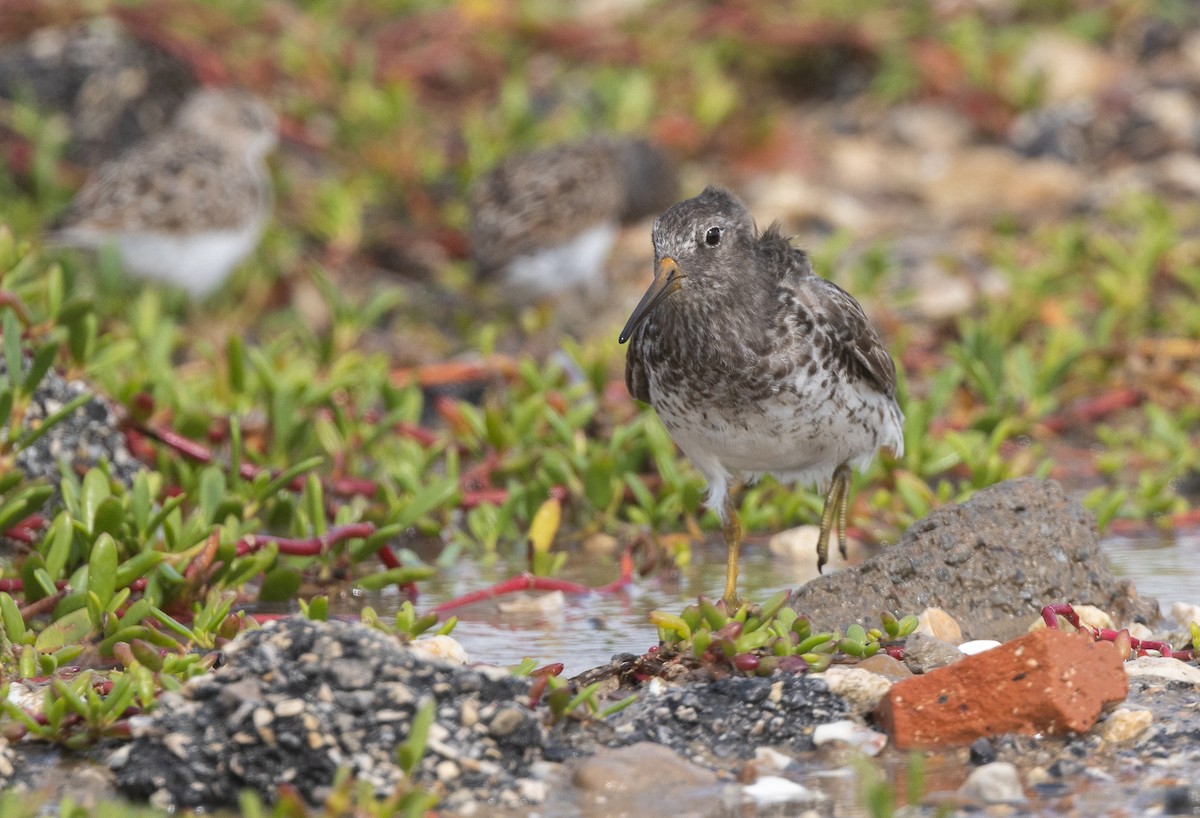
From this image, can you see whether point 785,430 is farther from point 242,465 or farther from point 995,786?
point 242,465

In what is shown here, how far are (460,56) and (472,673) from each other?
31.8 ft

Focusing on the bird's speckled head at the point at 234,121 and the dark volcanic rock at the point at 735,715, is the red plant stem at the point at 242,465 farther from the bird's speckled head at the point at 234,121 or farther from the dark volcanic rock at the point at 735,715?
the bird's speckled head at the point at 234,121

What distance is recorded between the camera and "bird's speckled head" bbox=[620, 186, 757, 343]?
5.29m

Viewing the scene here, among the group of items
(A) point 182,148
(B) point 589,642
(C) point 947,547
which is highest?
(A) point 182,148

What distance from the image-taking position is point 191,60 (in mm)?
12016

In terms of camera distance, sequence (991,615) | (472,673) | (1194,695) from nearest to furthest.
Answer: (472,673) → (1194,695) → (991,615)

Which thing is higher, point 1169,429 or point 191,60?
point 191,60

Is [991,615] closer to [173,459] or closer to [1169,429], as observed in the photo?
[1169,429]

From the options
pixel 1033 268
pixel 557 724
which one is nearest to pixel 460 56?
pixel 1033 268

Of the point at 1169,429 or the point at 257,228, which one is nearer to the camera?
the point at 1169,429

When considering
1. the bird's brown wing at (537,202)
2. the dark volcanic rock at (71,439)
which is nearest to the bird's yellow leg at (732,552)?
the dark volcanic rock at (71,439)

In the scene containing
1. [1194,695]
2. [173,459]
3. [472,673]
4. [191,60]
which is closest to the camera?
[472,673]

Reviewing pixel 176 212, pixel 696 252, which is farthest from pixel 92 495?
pixel 176 212

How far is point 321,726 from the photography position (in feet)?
12.1
